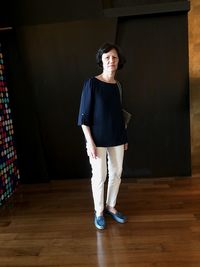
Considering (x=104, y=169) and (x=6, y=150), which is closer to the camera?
(x=104, y=169)

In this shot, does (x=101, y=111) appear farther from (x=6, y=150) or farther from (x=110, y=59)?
(x=6, y=150)

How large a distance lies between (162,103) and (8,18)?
6.21 feet

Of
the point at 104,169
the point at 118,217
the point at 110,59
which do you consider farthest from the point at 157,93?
the point at 118,217

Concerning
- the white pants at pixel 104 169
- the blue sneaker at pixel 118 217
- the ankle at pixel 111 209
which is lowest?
the blue sneaker at pixel 118 217

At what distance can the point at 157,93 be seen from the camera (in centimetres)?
334

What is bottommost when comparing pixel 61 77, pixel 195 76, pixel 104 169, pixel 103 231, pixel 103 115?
pixel 103 231

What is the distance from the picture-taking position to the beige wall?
3579 mm

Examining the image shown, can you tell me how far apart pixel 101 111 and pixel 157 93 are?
4.19 feet

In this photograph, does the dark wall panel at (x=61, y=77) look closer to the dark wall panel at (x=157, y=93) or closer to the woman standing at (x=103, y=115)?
the dark wall panel at (x=157, y=93)

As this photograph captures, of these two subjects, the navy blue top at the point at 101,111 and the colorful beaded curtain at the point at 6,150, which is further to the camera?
the colorful beaded curtain at the point at 6,150

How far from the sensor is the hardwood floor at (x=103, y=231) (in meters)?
2.04

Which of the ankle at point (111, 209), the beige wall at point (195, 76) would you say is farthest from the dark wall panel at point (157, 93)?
the ankle at point (111, 209)

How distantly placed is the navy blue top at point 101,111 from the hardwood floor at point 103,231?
731 millimetres

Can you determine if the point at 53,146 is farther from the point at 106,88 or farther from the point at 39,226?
the point at 106,88
